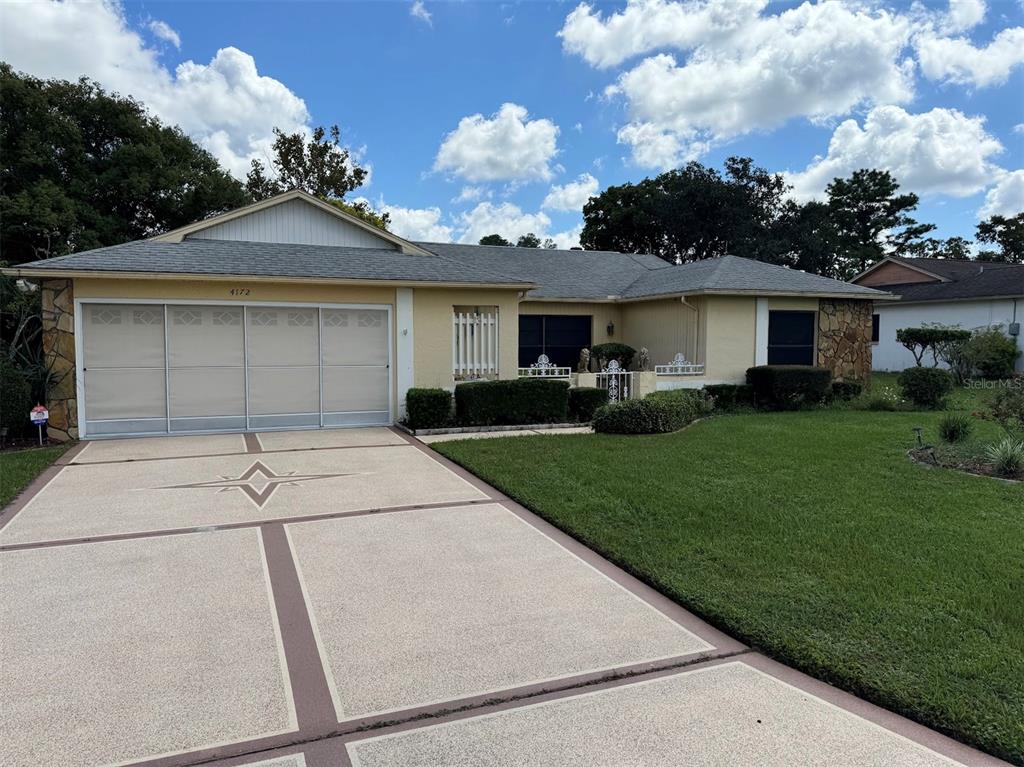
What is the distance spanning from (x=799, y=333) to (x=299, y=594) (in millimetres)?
14700

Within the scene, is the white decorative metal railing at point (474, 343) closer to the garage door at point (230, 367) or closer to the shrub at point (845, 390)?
the garage door at point (230, 367)

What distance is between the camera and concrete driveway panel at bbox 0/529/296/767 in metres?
2.86

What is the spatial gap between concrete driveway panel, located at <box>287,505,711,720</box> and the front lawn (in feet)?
1.72

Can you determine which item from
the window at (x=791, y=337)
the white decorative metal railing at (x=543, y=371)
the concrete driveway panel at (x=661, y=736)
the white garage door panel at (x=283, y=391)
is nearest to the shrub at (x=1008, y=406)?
the window at (x=791, y=337)

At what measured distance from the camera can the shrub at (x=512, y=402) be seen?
11742 mm

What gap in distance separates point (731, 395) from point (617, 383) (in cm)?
278

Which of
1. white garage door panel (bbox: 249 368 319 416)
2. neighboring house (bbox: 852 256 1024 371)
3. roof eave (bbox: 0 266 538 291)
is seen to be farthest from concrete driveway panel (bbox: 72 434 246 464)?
neighboring house (bbox: 852 256 1024 371)

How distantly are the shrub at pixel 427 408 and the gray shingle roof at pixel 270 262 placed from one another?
7.09 ft

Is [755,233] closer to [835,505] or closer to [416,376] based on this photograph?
[416,376]

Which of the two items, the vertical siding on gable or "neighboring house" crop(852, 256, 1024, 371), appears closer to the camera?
the vertical siding on gable

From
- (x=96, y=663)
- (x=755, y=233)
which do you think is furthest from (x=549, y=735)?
(x=755, y=233)

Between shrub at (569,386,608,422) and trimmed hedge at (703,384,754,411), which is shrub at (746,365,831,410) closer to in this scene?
trimmed hedge at (703,384,754,411)

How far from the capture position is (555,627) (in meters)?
3.96

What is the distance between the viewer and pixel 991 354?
843 inches
